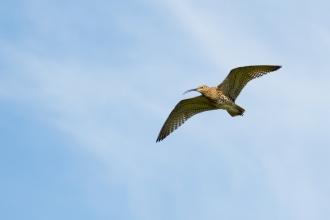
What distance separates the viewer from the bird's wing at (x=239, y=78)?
19.9 metres

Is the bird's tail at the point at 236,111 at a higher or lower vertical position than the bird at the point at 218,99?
lower

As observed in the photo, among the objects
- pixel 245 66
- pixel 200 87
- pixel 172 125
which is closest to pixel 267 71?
pixel 245 66

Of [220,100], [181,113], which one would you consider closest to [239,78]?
[220,100]

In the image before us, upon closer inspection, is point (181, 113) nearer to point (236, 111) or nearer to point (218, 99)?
point (218, 99)

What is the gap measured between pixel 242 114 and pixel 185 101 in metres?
2.12

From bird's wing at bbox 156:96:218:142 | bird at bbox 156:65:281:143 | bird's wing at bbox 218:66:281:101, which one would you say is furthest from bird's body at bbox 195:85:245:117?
bird's wing at bbox 156:96:218:142

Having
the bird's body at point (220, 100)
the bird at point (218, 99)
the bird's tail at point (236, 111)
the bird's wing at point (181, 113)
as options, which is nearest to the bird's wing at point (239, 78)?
the bird at point (218, 99)

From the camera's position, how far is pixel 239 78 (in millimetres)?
20438

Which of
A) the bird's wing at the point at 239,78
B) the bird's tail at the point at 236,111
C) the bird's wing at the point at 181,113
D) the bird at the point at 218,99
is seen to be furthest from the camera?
the bird's wing at the point at 181,113

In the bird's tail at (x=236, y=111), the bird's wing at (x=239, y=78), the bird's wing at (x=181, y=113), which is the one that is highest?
the bird's wing at (x=181, y=113)

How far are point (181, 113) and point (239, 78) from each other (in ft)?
9.62

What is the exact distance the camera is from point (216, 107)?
21812 millimetres

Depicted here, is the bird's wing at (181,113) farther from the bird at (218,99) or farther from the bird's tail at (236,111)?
the bird's tail at (236,111)

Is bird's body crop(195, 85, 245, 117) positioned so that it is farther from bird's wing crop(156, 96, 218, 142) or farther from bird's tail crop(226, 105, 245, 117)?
bird's wing crop(156, 96, 218, 142)
